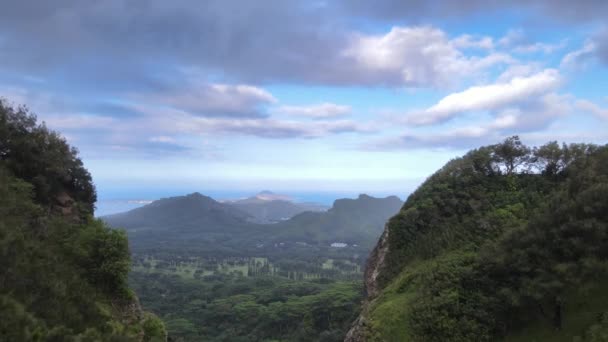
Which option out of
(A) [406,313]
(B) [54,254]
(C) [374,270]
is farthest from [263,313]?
(B) [54,254]

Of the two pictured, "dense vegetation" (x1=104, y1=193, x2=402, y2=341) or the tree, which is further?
"dense vegetation" (x1=104, y1=193, x2=402, y2=341)

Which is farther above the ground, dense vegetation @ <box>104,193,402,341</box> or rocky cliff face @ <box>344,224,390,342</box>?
rocky cliff face @ <box>344,224,390,342</box>

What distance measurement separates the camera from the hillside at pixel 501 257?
13852mm

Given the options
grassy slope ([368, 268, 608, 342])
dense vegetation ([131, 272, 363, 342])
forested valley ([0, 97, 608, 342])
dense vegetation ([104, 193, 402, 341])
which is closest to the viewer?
forested valley ([0, 97, 608, 342])

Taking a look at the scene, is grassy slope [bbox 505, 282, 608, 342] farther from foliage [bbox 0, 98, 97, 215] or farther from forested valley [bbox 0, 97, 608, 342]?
foliage [bbox 0, 98, 97, 215]

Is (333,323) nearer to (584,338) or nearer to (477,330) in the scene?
(477,330)

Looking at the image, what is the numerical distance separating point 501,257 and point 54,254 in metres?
19.3

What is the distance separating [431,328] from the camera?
1612 cm

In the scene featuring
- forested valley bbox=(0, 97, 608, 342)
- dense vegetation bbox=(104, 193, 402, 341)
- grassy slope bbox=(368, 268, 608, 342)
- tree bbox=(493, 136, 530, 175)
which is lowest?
dense vegetation bbox=(104, 193, 402, 341)

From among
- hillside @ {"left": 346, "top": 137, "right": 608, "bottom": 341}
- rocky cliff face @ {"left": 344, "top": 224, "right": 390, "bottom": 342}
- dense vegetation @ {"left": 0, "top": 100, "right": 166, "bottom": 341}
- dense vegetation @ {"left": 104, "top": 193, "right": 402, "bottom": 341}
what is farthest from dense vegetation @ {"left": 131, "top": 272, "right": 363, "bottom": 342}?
dense vegetation @ {"left": 0, "top": 100, "right": 166, "bottom": 341}

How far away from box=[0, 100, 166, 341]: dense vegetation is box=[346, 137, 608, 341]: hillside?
38.1 feet

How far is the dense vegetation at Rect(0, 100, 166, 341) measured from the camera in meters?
10.8

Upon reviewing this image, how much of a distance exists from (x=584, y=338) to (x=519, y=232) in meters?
4.47

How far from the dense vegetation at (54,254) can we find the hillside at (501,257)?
38.1ft
